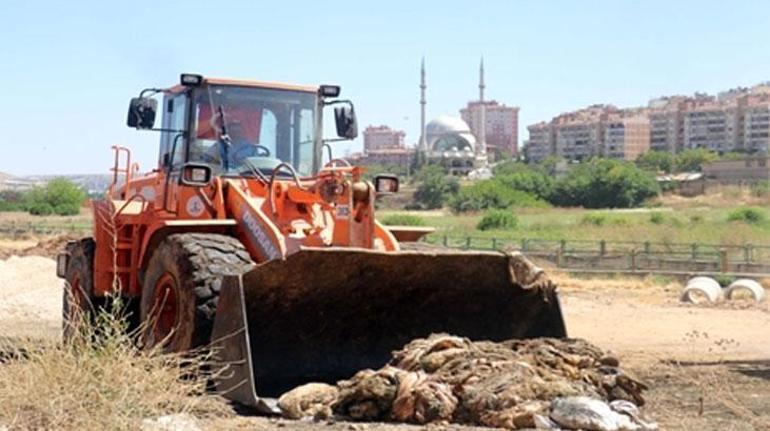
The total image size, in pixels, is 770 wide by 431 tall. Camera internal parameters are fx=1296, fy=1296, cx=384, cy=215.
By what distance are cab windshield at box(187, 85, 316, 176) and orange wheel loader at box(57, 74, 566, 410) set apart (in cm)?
1

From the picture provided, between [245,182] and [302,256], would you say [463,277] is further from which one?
[245,182]

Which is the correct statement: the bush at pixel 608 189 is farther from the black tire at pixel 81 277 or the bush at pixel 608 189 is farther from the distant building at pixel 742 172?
the black tire at pixel 81 277

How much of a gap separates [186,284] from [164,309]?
79 cm

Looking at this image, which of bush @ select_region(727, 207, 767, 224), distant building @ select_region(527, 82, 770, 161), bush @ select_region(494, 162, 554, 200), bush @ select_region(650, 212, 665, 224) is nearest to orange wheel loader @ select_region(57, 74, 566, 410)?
bush @ select_region(650, 212, 665, 224)

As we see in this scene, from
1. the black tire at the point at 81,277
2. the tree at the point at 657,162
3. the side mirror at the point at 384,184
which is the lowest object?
the black tire at the point at 81,277

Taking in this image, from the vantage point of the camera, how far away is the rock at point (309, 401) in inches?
353

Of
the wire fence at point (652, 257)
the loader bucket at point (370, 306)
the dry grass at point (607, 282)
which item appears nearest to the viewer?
the loader bucket at point (370, 306)

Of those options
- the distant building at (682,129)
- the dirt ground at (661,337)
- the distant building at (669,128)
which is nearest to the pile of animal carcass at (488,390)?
the dirt ground at (661,337)

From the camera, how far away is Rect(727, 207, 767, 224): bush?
209 ft

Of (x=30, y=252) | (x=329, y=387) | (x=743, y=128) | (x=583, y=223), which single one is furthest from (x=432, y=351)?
(x=743, y=128)

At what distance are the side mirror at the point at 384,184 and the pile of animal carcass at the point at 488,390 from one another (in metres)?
2.24

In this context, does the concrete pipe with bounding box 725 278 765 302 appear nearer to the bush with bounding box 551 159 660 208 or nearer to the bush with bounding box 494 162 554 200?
the bush with bounding box 551 159 660 208

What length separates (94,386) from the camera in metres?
7.82

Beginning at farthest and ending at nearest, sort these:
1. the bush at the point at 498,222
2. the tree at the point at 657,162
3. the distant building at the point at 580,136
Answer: the distant building at the point at 580,136
the tree at the point at 657,162
the bush at the point at 498,222
